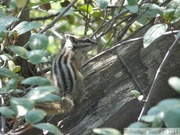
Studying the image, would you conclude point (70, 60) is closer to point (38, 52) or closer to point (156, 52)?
point (156, 52)

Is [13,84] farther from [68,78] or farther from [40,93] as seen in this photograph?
[68,78]

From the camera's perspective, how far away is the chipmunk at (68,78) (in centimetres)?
242

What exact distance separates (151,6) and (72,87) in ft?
2.18

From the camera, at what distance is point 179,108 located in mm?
1122

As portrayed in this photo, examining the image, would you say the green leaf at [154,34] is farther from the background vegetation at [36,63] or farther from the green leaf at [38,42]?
the green leaf at [38,42]

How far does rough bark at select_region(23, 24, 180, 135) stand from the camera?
89.0 inches

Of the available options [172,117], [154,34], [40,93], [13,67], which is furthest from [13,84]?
[172,117]

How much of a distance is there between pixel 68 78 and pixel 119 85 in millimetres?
375

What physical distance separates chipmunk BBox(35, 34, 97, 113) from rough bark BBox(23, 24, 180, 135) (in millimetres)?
48

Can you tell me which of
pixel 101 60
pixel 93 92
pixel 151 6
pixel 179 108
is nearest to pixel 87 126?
pixel 93 92

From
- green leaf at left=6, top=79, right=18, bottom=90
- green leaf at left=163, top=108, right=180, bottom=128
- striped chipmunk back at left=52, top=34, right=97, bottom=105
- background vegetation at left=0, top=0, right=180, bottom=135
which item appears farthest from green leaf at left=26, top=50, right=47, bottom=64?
green leaf at left=163, top=108, right=180, bottom=128

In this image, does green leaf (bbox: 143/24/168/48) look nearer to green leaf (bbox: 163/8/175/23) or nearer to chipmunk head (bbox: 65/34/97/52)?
green leaf (bbox: 163/8/175/23)

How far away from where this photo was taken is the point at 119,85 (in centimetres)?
239

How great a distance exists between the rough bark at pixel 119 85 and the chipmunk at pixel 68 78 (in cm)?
5
